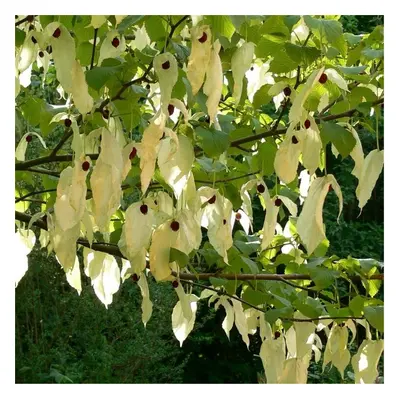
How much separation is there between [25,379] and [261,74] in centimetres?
211

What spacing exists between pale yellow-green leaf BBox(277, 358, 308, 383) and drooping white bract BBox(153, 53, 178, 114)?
574 mm

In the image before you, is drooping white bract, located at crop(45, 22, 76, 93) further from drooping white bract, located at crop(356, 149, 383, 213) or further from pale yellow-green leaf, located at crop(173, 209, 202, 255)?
drooping white bract, located at crop(356, 149, 383, 213)

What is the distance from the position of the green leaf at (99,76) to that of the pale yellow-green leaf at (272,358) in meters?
0.57

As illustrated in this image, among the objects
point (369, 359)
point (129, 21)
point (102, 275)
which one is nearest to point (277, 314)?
point (369, 359)

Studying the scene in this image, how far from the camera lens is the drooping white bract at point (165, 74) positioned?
840 mm

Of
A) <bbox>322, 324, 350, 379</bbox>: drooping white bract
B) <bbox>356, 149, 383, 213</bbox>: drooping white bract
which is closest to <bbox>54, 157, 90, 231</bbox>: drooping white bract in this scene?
<bbox>356, 149, 383, 213</bbox>: drooping white bract

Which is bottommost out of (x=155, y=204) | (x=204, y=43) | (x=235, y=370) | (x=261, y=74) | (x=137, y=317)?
(x=235, y=370)

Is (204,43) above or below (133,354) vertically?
above

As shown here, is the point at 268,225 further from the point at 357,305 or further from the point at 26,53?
the point at 26,53

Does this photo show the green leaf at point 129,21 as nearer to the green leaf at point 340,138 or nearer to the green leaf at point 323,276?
the green leaf at point 340,138

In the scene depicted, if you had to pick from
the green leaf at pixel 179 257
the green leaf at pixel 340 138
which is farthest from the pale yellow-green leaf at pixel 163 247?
the green leaf at pixel 340 138
